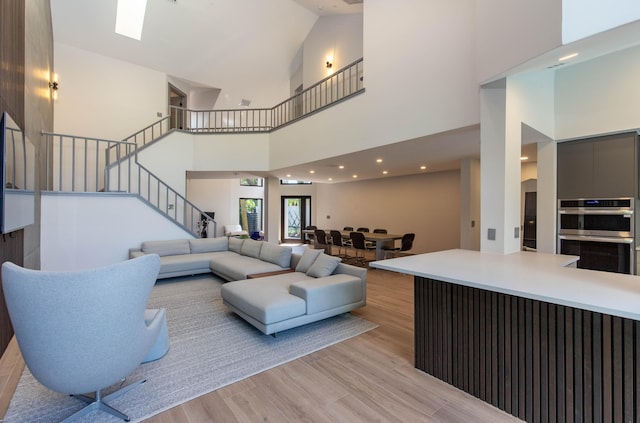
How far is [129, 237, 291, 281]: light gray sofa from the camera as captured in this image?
5.02 metres

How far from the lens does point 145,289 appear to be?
186 centimetres

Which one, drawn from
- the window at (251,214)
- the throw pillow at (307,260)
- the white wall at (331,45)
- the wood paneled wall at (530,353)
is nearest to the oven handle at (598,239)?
the wood paneled wall at (530,353)

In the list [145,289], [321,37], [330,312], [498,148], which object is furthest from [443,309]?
[321,37]

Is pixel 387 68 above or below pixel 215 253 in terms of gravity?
above

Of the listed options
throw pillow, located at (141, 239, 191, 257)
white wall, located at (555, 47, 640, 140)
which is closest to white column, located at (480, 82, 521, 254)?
white wall, located at (555, 47, 640, 140)


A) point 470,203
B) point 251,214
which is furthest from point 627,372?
point 251,214

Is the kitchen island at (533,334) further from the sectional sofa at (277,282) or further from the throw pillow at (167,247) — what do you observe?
the throw pillow at (167,247)

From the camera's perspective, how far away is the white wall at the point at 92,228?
17.5ft

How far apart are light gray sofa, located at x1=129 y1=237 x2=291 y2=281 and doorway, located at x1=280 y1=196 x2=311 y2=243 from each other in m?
6.42

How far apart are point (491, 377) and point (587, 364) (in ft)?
2.02

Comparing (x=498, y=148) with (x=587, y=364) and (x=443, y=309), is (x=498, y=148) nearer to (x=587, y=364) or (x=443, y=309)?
(x=443, y=309)

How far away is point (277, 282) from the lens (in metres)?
3.79

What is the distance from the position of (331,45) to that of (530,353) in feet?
28.5

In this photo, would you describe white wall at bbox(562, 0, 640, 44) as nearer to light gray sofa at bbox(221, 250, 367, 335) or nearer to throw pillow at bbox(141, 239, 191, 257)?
light gray sofa at bbox(221, 250, 367, 335)
